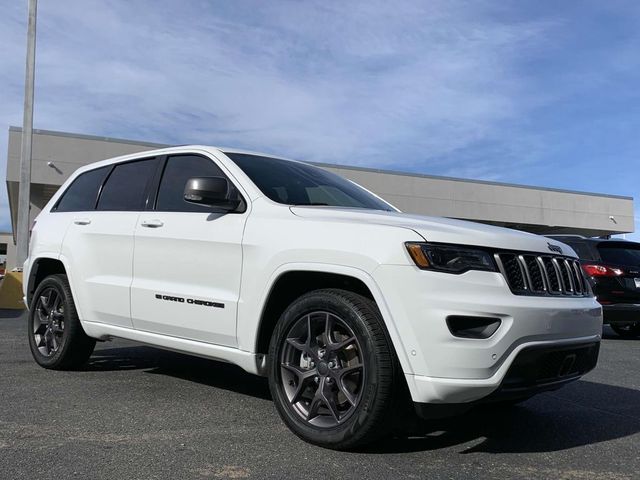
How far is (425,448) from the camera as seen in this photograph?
3.42 meters

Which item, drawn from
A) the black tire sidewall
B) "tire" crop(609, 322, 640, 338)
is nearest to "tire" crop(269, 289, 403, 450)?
the black tire sidewall

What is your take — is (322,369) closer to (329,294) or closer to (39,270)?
(329,294)

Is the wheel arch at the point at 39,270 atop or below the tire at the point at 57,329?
atop

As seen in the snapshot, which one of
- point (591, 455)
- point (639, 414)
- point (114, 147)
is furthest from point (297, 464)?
point (114, 147)

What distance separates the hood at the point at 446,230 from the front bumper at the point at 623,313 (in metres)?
6.38

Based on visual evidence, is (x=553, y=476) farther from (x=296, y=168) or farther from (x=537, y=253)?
(x=296, y=168)

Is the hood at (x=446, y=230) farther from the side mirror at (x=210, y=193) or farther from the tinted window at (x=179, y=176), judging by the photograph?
the tinted window at (x=179, y=176)

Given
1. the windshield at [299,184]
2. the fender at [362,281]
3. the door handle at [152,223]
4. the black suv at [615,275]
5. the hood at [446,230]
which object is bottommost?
the black suv at [615,275]

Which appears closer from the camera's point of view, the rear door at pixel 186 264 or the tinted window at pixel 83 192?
the rear door at pixel 186 264

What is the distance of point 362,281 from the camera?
3266mm

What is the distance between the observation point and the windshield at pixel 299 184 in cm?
424

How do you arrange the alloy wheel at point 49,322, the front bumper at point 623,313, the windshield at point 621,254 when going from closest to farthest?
the alloy wheel at point 49,322
the front bumper at point 623,313
the windshield at point 621,254

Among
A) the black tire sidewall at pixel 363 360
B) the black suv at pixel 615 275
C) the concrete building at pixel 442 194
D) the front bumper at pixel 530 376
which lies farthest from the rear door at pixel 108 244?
the concrete building at pixel 442 194

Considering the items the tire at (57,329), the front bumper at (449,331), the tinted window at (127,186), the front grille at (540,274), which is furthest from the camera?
the tire at (57,329)
